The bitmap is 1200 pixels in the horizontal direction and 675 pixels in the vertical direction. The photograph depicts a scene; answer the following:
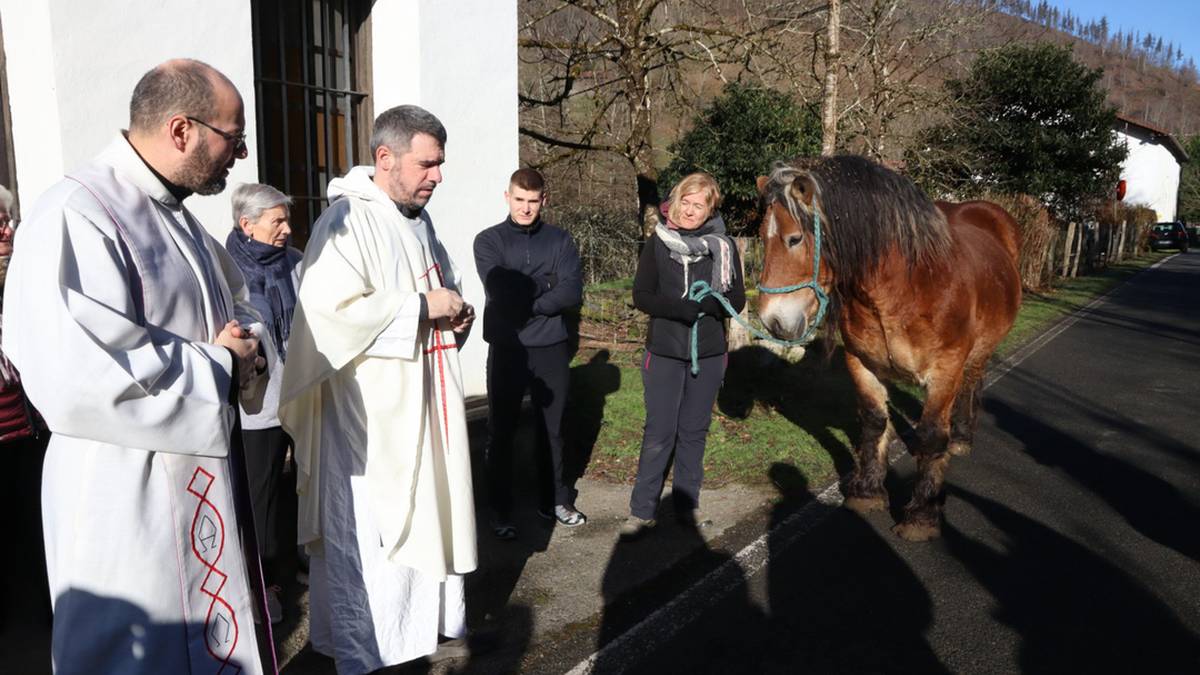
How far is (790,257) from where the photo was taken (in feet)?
13.0

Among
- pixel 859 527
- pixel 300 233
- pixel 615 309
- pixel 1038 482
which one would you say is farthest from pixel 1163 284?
pixel 300 233

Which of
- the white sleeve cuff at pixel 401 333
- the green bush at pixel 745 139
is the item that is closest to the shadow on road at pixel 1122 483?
the white sleeve cuff at pixel 401 333

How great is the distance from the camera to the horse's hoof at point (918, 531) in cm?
437

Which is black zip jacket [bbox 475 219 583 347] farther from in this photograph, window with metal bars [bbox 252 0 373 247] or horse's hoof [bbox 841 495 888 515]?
window with metal bars [bbox 252 0 373 247]

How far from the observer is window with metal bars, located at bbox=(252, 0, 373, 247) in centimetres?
561

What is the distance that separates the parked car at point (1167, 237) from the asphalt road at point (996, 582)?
4121 centimetres

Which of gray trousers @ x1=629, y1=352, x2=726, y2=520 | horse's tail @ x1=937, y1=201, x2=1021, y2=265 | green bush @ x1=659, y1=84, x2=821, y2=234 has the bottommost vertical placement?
gray trousers @ x1=629, y1=352, x2=726, y2=520

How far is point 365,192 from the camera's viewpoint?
114 inches

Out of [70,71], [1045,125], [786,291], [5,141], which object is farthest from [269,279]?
[1045,125]

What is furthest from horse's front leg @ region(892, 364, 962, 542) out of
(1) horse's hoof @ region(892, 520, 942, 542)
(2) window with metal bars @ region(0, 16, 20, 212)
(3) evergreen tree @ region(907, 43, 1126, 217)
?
(3) evergreen tree @ region(907, 43, 1126, 217)

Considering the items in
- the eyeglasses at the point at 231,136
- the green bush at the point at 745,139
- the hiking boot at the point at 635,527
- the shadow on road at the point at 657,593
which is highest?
the green bush at the point at 745,139

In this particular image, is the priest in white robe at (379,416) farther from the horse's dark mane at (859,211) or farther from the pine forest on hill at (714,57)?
the pine forest on hill at (714,57)

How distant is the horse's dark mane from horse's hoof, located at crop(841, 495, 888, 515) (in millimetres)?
1387

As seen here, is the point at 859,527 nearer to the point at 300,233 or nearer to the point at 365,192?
the point at 365,192
